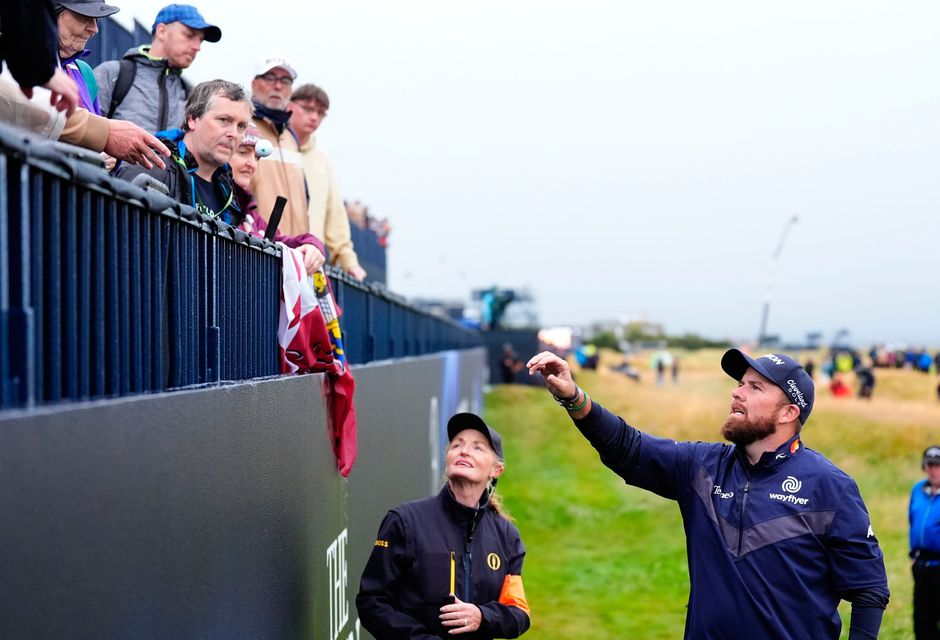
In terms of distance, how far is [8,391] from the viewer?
225cm

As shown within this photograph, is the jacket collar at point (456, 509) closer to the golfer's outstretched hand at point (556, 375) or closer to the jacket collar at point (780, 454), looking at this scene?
the golfer's outstretched hand at point (556, 375)

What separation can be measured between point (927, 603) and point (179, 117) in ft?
27.4

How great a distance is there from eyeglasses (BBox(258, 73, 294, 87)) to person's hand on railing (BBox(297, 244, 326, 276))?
241 cm

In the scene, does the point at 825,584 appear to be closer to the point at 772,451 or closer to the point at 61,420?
the point at 772,451

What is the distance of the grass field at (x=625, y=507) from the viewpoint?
50.7ft

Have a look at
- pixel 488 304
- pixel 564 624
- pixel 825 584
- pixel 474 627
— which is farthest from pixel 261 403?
pixel 488 304

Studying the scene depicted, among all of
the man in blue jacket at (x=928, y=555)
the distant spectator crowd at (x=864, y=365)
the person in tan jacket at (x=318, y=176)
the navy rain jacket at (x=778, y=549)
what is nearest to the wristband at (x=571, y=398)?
the navy rain jacket at (x=778, y=549)

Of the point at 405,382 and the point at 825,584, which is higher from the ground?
the point at 405,382

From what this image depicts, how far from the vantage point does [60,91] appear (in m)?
3.05

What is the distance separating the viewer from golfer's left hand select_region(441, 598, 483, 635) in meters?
4.92

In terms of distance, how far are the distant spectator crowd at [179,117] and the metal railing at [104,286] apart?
0.69 feet

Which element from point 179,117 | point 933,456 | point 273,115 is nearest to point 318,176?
point 273,115

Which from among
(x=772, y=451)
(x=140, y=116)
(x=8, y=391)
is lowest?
(x=772, y=451)

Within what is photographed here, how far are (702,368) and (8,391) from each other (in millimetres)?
100027
